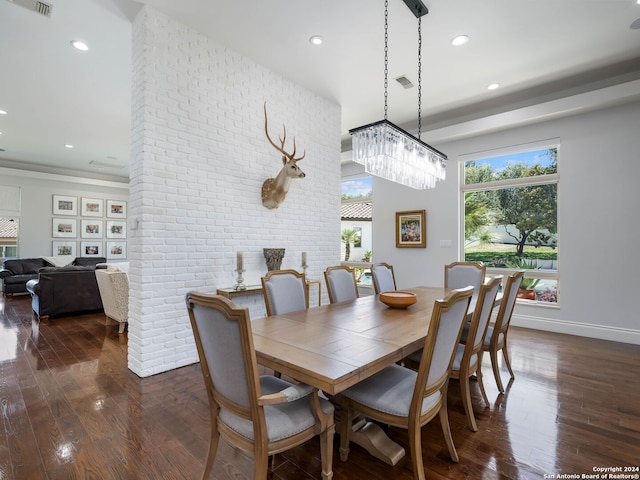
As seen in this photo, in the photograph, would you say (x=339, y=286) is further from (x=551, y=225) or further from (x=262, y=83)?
(x=551, y=225)

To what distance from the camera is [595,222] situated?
4.01 metres

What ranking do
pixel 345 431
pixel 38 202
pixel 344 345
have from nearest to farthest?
pixel 344 345 → pixel 345 431 → pixel 38 202

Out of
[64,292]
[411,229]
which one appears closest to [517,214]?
[411,229]

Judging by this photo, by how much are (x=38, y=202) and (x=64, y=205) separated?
51 centimetres

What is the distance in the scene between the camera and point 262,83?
12.4ft

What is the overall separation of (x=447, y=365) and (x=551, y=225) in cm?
392

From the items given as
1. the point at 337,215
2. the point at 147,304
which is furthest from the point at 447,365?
the point at 337,215

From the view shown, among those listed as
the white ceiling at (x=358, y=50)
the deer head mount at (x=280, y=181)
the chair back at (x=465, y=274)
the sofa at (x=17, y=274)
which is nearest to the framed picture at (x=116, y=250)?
the sofa at (x=17, y=274)

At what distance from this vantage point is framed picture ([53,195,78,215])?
26.5 feet

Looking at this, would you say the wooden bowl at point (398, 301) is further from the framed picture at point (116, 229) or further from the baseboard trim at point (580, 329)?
the framed picture at point (116, 229)

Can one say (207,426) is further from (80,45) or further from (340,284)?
(80,45)

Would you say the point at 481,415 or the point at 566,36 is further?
the point at 566,36

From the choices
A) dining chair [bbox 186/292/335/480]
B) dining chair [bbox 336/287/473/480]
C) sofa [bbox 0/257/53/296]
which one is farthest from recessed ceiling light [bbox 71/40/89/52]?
sofa [bbox 0/257/53/296]

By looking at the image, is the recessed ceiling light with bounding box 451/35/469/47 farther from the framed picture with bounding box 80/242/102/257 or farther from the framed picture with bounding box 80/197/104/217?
the framed picture with bounding box 80/242/102/257
